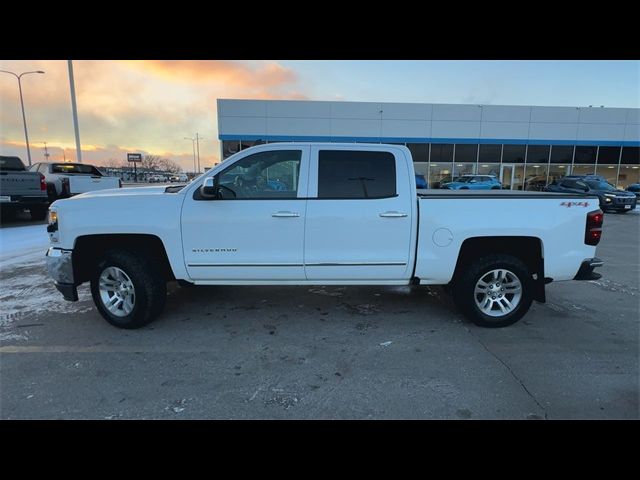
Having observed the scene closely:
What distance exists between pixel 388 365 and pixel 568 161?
3238 cm

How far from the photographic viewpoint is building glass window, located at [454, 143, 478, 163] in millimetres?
27734

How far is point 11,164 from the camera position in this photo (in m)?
13.1

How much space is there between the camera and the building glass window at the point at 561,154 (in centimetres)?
2827

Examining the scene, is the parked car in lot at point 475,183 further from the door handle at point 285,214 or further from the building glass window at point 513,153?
the door handle at point 285,214

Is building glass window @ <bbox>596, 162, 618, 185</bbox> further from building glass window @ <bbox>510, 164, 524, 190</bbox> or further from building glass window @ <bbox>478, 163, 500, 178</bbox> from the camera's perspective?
building glass window @ <bbox>478, 163, 500, 178</bbox>

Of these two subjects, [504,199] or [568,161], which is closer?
[504,199]

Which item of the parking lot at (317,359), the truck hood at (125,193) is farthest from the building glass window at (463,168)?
the truck hood at (125,193)

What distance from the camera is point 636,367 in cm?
341

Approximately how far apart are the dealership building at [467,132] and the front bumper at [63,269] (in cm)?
2271

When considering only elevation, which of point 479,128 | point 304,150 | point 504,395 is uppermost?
point 479,128

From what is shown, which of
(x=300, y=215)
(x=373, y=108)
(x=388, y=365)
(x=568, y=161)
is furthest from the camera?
(x=568, y=161)

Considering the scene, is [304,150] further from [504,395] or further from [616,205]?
[616,205]

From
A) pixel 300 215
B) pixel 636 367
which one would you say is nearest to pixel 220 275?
pixel 300 215

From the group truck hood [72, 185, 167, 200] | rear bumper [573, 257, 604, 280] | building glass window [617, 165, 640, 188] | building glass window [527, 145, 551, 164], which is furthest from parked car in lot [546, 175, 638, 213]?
truck hood [72, 185, 167, 200]
